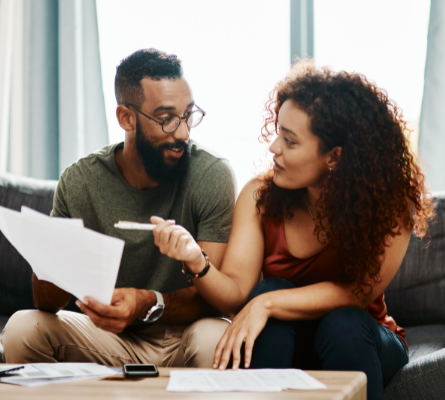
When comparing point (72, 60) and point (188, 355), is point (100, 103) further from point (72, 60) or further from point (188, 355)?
point (188, 355)

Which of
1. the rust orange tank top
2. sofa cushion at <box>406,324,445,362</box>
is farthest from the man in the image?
sofa cushion at <box>406,324,445,362</box>

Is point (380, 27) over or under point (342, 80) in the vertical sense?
over

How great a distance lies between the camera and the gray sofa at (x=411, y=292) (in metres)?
1.19

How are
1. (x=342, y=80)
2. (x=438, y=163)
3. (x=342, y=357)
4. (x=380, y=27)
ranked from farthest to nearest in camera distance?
(x=380, y=27)
(x=438, y=163)
(x=342, y=80)
(x=342, y=357)

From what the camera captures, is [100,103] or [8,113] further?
[8,113]

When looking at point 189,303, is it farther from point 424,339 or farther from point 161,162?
point 424,339

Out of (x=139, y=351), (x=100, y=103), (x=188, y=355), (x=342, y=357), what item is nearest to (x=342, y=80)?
(x=342, y=357)

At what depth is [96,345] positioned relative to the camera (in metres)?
1.36

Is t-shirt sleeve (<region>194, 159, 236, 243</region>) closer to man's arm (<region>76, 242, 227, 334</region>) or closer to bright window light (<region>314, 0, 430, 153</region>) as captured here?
man's arm (<region>76, 242, 227, 334</region>)

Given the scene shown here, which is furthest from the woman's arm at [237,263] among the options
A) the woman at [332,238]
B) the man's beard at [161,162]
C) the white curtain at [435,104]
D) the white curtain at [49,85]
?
the white curtain at [49,85]

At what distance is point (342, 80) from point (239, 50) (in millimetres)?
1167

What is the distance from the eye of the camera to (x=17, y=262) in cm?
177

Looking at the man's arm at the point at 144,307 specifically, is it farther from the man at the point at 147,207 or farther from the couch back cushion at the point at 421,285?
the couch back cushion at the point at 421,285

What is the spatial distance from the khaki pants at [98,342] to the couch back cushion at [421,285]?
684 mm
